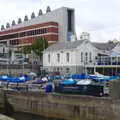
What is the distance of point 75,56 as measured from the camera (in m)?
72.3

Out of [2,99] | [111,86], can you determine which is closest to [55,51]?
[2,99]

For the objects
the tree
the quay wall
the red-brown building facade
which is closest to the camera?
the quay wall

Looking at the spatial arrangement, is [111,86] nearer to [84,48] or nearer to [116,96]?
[116,96]

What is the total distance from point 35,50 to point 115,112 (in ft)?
259

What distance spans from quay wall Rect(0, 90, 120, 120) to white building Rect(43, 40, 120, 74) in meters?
30.2

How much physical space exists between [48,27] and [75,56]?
5979cm

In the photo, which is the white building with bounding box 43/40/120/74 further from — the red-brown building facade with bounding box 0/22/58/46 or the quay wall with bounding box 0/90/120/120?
the red-brown building facade with bounding box 0/22/58/46

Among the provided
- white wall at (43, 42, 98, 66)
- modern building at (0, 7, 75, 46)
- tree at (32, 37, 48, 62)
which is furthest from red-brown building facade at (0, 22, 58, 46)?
white wall at (43, 42, 98, 66)

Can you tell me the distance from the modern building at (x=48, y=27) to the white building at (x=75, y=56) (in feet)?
173

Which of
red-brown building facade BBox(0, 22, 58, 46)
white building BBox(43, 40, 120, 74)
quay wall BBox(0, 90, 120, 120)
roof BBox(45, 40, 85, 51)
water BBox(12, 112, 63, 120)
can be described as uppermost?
red-brown building facade BBox(0, 22, 58, 46)

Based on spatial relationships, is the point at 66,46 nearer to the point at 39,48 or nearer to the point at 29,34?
the point at 39,48

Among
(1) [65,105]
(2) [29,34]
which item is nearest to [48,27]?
(2) [29,34]

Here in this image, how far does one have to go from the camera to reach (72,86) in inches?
1511

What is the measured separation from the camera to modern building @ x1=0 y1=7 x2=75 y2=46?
5157 inches
